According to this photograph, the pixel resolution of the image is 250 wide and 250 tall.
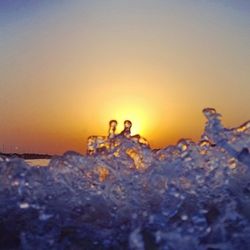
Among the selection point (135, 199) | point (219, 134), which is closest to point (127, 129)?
point (219, 134)

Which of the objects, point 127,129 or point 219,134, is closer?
point 219,134

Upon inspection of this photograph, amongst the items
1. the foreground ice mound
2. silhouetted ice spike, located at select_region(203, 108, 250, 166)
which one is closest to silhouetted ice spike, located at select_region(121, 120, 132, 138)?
the foreground ice mound

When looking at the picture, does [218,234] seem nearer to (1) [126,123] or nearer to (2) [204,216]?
(2) [204,216]

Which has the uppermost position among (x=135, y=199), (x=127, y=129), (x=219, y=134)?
(x=127, y=129)

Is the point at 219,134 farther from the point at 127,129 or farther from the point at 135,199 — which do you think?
the point at 135,199

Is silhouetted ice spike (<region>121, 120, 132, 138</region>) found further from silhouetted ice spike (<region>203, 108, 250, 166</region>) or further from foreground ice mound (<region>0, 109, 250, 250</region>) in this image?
silhouetted ice spike (<region>203, 108, 250, 166</region>)

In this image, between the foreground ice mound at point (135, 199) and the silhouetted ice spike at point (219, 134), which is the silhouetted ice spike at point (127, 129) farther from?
the silhouetted ice spike at point (219, 134)

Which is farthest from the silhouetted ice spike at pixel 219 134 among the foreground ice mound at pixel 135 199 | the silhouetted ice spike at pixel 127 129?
the silhouetted ice spike at pixel 127 129

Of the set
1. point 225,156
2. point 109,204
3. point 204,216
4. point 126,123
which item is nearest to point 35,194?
point 109,204
